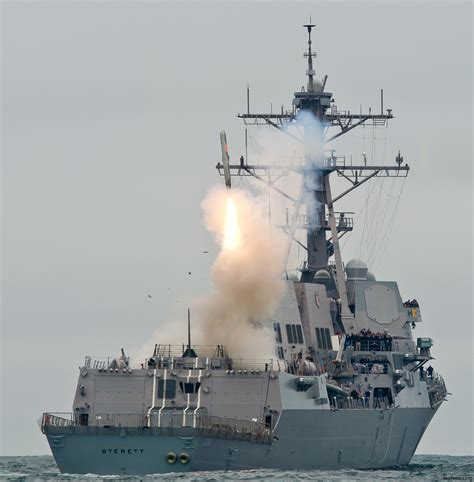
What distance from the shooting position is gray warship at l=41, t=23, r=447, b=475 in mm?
53312

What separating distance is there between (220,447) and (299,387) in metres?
4.67

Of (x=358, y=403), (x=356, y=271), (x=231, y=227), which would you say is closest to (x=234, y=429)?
(x=231, y=227)

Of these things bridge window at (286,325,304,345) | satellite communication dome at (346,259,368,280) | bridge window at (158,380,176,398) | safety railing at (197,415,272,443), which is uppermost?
satellite communication dome at (346,259,368,280)

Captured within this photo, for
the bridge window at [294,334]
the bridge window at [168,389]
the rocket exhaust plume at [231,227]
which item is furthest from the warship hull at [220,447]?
the rocket exhaust plume at [231,227]

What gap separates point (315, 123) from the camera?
68.2 meters

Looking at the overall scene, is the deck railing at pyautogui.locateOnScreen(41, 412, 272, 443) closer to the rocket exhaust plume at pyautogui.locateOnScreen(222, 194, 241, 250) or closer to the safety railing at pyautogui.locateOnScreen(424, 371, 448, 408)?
the rocket exhaust plume at pyautogui.locateOnScreen(222, 194, 241, 250)

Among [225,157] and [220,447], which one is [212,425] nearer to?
[220,447]

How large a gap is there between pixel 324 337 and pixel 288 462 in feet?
31.6

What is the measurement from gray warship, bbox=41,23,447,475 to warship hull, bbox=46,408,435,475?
0.13 ft

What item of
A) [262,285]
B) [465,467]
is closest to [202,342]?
[262,285]

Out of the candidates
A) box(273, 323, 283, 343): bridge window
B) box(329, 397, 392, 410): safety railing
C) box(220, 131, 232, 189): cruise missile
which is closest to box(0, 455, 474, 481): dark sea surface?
box(329, 397, 392, 410): safety railing

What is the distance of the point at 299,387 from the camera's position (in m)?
57.0

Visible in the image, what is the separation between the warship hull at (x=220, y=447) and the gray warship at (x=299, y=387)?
40mm

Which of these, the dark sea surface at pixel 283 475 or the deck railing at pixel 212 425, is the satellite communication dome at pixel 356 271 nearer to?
the dark sea surface at pixel 283 475
